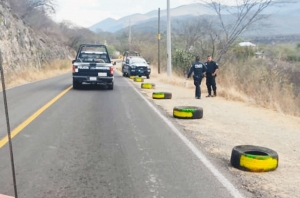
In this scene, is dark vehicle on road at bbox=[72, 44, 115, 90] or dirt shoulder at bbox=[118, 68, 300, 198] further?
dark vehicle on road at bbox=[72, 44, 115, 90]

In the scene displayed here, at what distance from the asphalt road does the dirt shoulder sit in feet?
1.66

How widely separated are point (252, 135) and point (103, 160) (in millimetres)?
3887

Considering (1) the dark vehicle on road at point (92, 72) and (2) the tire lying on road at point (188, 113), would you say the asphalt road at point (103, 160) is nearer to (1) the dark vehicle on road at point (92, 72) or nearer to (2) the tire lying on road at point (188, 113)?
(2) the tire lying on road at point (188, 113)

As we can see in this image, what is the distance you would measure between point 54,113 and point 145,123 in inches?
116

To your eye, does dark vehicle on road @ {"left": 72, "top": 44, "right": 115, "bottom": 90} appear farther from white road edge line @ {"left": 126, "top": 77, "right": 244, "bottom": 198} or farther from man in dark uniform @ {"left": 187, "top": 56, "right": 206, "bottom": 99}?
white road edge line @ {"left": 126, "top": 77, "right": 244, "bottom": 198}

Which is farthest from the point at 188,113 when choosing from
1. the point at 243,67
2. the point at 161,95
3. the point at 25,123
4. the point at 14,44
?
the point at 14,44

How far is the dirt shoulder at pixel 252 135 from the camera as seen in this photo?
566cm

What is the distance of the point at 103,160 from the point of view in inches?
263

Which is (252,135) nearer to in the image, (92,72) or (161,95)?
(161,95)

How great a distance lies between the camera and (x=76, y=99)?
15.8 meters

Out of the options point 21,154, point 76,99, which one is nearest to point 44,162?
point 21,154

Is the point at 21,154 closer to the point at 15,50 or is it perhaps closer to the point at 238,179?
the point at 238,179

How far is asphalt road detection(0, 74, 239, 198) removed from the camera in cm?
525

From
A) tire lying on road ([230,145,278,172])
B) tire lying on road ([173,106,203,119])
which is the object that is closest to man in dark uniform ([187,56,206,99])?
tire lying on road ([173,106,203,119])
